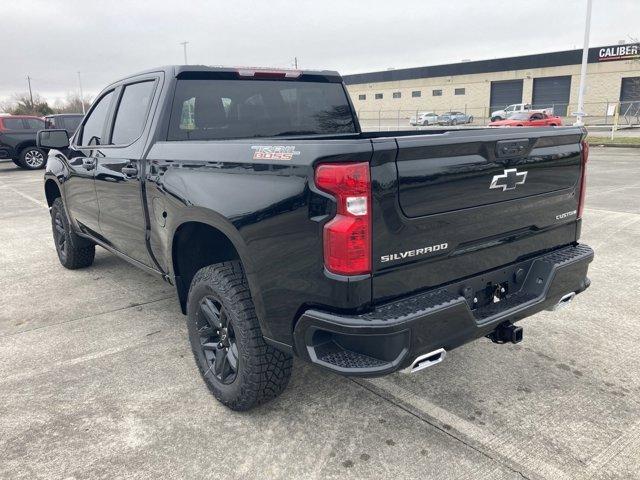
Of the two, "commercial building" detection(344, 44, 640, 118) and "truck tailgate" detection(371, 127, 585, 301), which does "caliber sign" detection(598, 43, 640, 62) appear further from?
"truck tailgate" detection(371, 127, 585, 301)

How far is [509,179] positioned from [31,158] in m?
19.0

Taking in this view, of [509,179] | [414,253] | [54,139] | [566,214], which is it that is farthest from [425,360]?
[54,139]

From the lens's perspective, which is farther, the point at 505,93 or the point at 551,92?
the point at 505,93

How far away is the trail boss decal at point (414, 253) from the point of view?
7.25 ft

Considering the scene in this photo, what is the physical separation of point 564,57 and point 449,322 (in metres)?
53.4

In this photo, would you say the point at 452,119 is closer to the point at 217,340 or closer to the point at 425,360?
the point at 217,340

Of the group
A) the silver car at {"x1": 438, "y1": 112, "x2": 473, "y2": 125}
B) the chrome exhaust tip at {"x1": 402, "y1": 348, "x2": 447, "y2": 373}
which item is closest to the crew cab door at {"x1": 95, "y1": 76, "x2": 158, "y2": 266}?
the chrome exhaust tip at {"x1": 402, "y1": 348, "x2": 447, "y2": 373}

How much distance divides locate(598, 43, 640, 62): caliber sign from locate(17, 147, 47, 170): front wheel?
1674 inches

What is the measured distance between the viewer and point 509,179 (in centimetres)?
261

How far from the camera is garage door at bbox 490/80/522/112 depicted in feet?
172

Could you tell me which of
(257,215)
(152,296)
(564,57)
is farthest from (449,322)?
(564,57)

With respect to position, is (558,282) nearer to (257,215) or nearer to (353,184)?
(353,184)

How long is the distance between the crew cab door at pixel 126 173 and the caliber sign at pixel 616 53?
47.1 meters

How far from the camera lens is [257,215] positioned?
7.89 ft
